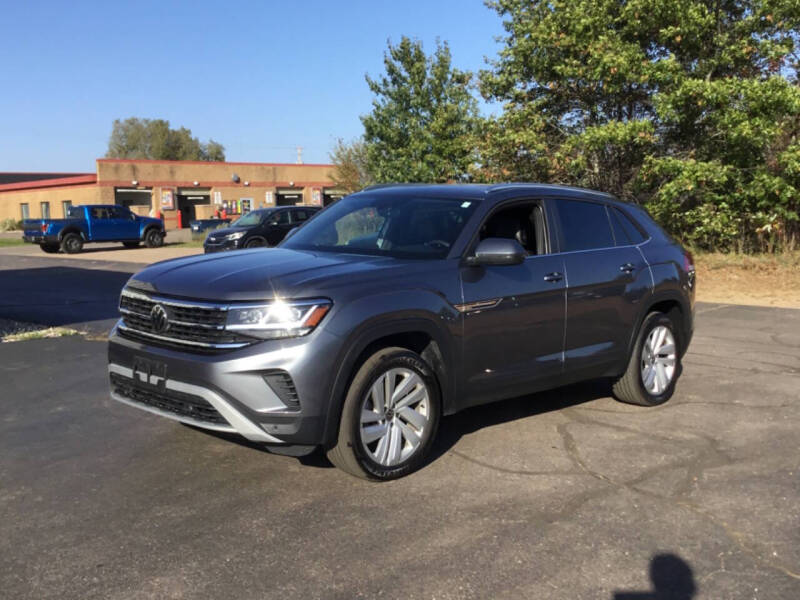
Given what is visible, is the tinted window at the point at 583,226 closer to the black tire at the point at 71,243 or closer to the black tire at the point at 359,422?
the black tire at the point at 359,422

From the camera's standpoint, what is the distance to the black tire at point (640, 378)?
613 centimetres

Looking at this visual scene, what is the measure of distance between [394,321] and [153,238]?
31.1 meters

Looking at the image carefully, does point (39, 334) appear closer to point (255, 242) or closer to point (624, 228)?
point (624, 228)

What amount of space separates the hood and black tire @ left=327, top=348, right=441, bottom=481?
0.46m

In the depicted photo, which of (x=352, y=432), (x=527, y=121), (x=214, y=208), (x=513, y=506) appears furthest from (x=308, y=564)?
(x=214, y=208)

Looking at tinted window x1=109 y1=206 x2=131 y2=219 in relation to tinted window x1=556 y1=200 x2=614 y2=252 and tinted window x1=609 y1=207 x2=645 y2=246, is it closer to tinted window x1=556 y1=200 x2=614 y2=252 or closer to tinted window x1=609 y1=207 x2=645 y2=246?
tinted window x1=609 y1=207 x2=645 y2=246

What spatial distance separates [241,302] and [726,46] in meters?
14.5

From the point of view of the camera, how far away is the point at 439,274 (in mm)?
4793

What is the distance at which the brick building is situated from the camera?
5288cm

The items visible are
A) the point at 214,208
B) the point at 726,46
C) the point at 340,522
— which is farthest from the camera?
the point at 214,208

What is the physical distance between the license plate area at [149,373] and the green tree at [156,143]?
4096 inches

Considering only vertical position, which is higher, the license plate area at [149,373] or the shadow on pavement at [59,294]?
the license plate area at [149,373]

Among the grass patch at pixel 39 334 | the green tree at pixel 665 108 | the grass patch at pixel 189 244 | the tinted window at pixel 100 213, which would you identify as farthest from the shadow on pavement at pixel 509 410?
the grass patch at pixel 189 244

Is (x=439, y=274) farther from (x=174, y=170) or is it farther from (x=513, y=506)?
(x=174, y=170)
